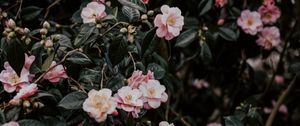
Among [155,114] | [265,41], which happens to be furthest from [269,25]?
[155,114]

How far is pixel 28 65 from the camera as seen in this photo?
1414 mm

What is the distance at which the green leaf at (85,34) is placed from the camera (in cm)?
145

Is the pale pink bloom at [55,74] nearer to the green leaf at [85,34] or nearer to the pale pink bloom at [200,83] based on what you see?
the green leaf at [85,34]

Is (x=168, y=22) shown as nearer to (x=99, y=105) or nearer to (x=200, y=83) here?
(x=99, y=105)

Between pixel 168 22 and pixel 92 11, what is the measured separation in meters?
0.21

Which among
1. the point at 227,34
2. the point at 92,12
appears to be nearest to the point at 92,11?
the point at 92,12

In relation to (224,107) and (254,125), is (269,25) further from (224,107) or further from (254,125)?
(224,107)

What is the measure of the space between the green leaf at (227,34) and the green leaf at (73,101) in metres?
0.79

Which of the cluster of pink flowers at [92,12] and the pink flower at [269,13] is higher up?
the cluster of pink flowers at [92,12]

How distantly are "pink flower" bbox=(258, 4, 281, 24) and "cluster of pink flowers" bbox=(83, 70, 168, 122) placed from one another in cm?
74

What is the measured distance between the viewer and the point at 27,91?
50.8 inches

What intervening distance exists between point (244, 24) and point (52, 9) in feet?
2.27

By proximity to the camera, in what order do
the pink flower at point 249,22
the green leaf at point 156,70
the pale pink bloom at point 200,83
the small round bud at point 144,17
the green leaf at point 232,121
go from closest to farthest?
the small round bud at point 144,17, the green leaf at point 156,70, the green leaf at point 232,121, the pink flower at point 249,22, the pale pink bloom at point 200,83

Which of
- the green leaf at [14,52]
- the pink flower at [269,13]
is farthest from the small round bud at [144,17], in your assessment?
the pink flower at [269,13]
